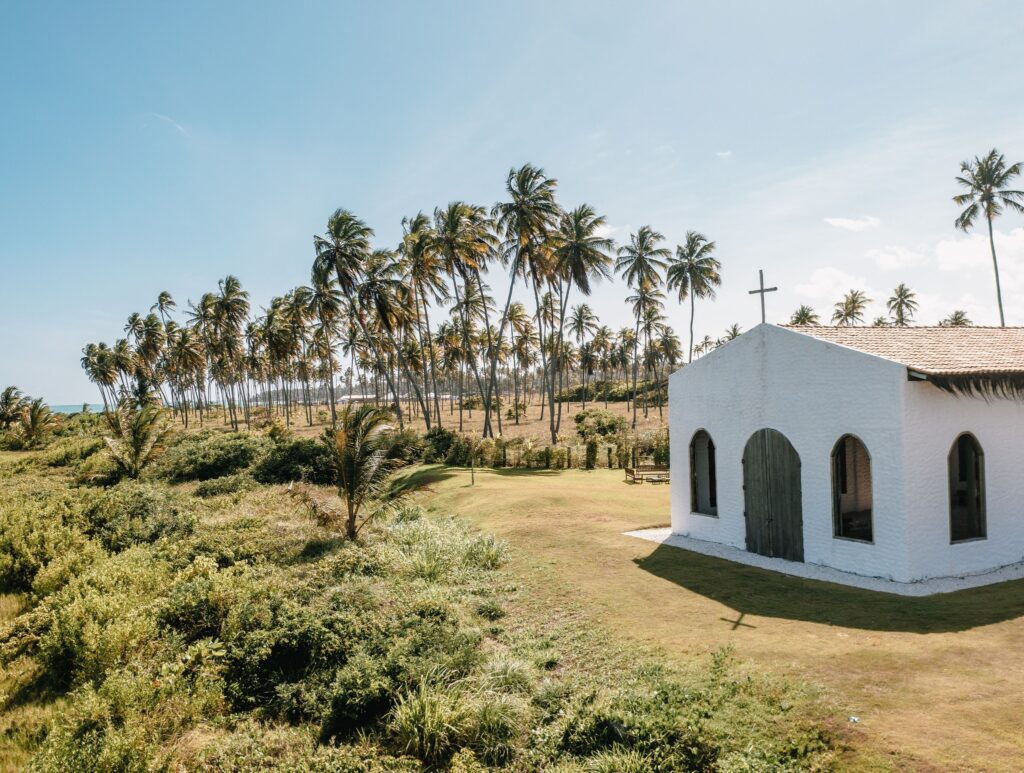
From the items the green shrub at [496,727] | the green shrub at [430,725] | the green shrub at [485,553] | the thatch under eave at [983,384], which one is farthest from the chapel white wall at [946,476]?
the green shrub at [430,725]

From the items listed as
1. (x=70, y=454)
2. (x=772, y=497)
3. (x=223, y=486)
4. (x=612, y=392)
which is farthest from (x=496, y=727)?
(x=612, y=392)

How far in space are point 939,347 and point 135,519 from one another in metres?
22.4

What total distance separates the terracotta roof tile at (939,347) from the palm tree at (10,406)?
5997 centimetres

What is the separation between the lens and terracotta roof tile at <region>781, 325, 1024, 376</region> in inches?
445

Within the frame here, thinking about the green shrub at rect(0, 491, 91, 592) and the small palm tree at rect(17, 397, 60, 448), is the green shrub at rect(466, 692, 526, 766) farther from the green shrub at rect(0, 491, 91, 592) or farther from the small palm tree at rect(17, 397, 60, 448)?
the small palm tree at rect(17, 397, 60, 448)

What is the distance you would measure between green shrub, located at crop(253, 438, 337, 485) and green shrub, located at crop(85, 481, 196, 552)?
7.46 m

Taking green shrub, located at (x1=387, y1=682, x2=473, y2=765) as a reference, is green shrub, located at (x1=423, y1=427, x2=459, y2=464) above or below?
above

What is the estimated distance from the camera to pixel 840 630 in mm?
8883

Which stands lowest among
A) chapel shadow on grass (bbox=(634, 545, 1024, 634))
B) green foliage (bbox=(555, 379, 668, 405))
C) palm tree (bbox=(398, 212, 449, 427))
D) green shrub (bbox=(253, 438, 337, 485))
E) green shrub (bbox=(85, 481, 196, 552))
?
chapel shadow on grass (bbox=(634, 545, 1024, 634))

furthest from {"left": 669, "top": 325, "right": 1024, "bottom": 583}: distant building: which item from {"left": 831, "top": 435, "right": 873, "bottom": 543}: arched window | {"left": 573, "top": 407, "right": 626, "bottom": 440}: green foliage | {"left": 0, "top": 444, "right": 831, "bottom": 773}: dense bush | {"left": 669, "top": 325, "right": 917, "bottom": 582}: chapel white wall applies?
{"left": 573, "top": 407, "right": 626, "bottom": 440}: green foliage

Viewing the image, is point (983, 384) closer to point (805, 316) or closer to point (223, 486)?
point (223, 486)

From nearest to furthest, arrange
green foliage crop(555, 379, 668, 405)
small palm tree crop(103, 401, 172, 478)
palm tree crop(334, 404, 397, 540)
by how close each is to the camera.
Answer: palm tree crop(334, 404, 397, 540)
small palm tree crop(103, 401, 172, 478)
green foliage crop(555, 379, 668, 405)

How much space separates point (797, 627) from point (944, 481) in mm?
4724

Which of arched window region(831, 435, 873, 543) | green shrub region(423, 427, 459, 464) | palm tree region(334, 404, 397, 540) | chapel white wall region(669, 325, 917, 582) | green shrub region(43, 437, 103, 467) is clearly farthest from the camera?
green shrub region(43, 437, 103, 467)
